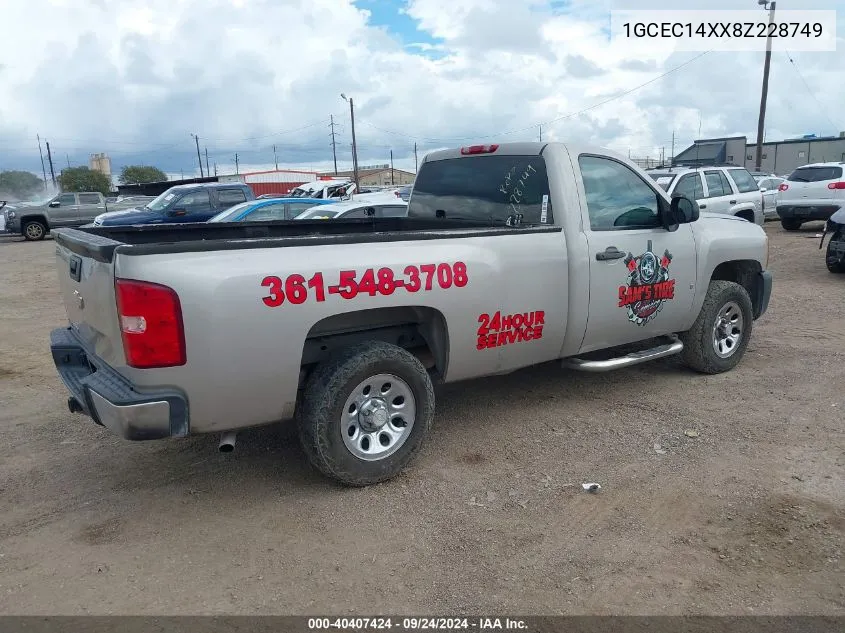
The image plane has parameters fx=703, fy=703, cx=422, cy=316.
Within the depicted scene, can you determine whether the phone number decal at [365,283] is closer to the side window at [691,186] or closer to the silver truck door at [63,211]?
the side window at [691,186]

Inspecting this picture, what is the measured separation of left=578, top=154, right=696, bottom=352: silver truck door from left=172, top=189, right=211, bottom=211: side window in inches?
564

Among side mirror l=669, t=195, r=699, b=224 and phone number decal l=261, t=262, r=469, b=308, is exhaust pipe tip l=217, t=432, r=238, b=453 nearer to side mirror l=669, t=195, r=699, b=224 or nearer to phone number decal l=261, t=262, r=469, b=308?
phone number decal l=261, t=262, r=469, b=308

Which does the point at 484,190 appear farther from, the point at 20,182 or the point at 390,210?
the point at 20,182

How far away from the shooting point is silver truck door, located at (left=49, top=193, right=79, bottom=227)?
24828 mm

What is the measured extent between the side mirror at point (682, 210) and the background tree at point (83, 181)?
76.7m

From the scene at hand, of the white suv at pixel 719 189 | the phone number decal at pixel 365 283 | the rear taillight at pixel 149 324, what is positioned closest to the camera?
the rear taillight at pixel 149 324

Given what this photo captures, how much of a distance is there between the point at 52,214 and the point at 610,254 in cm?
2478

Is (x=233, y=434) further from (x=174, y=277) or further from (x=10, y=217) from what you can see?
(x=10, y=217)

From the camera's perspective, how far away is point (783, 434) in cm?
470

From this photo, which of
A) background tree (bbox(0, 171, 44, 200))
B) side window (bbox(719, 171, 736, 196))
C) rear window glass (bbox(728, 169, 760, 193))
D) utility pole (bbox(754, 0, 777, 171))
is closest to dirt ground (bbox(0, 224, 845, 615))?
side window (bbox(719, 171, 736, 196))

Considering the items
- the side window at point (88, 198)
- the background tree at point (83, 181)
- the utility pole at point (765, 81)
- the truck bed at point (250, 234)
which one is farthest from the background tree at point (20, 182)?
the truck bed at point (250, 234)

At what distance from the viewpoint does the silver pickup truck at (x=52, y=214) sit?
24.2 metres

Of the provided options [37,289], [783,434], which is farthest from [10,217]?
[783,434]

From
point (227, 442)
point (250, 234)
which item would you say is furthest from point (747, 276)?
point (227, 442)
